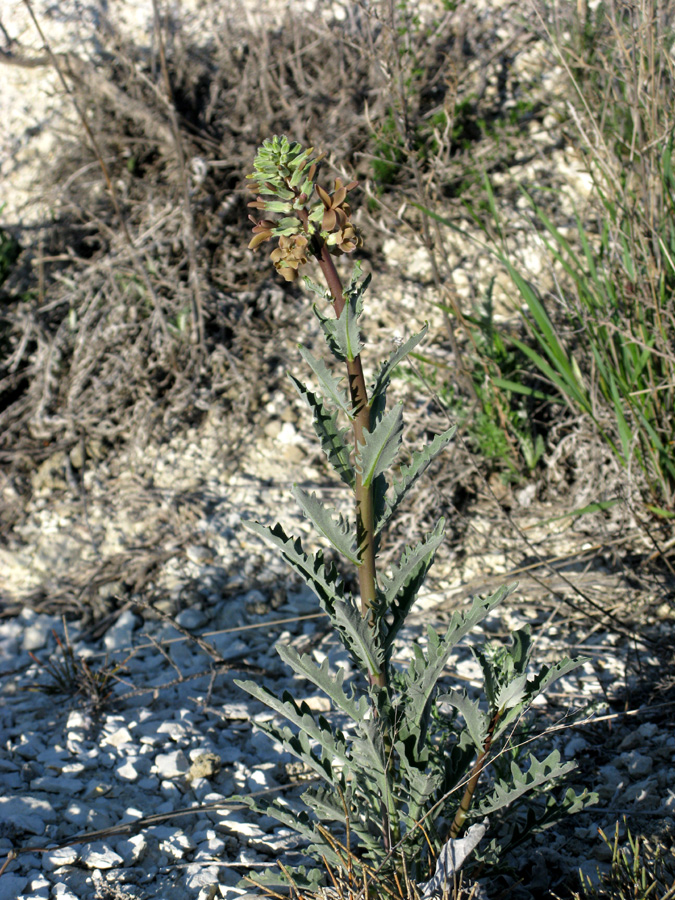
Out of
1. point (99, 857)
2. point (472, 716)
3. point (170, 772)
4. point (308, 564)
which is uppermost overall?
point (308, 564)

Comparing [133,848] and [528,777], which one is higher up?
[528,777]

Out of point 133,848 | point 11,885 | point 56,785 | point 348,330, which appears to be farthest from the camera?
point 56,785

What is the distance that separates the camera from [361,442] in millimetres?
1220

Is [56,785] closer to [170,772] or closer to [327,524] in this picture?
[170,772]

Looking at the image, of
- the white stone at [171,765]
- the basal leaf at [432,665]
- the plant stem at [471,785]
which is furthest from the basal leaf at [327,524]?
the white stone at [171,765]

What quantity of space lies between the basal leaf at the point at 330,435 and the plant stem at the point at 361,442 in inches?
1.1

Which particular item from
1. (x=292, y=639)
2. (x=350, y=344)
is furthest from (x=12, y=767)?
(x=350, y=344)

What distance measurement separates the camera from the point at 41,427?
3611 millimetres

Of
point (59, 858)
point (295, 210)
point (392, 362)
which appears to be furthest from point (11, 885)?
point (295, 210)

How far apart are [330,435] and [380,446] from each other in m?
0.12

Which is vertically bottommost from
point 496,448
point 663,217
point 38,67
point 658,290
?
point 496,448

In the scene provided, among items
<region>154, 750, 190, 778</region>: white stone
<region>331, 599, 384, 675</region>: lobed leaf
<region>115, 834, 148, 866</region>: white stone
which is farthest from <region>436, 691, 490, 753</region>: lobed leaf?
<region>154, 750, 190, 778</region>: white stone

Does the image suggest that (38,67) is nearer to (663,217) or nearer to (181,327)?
(181,327)

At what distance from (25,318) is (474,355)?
240 cm
